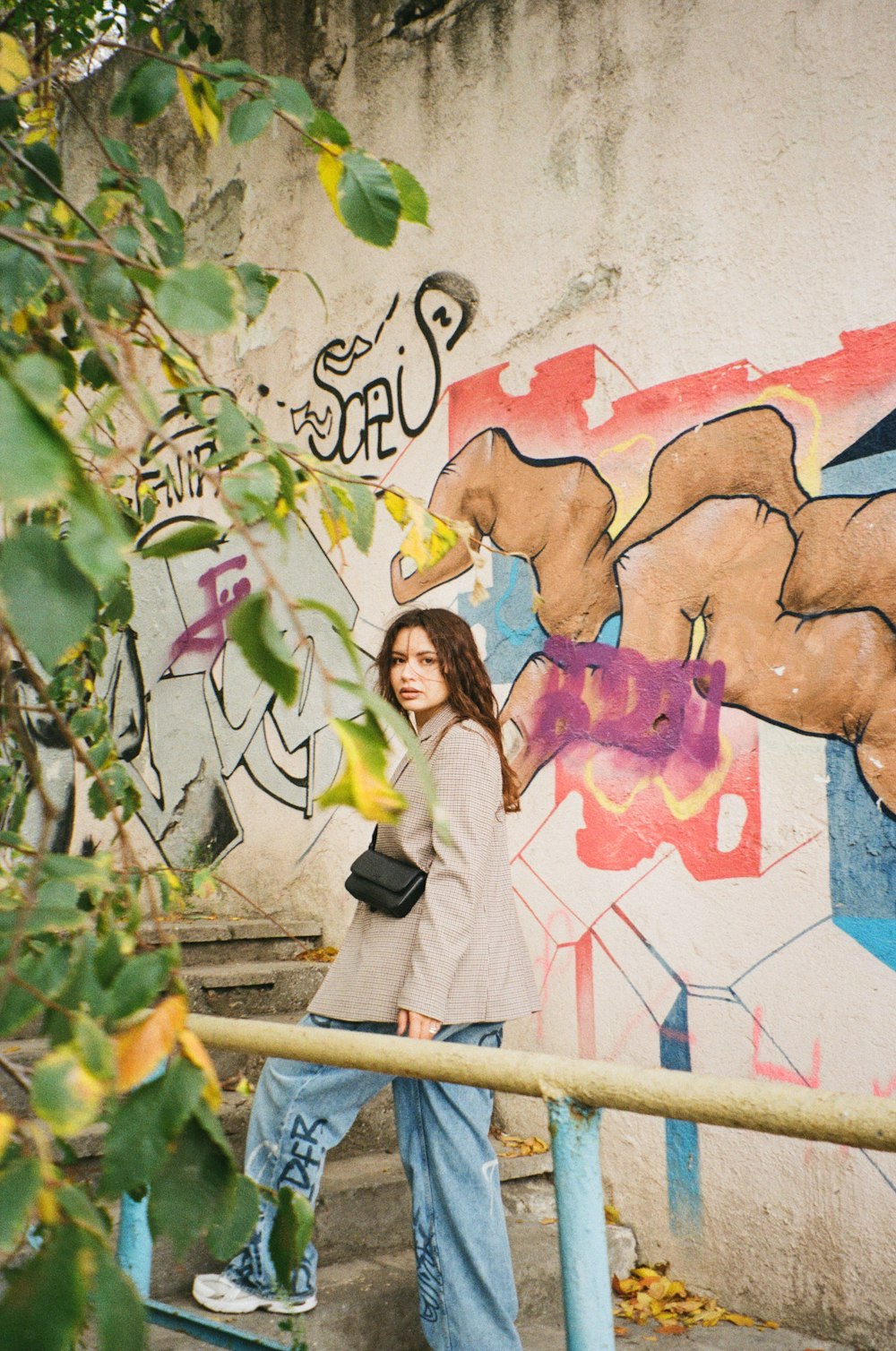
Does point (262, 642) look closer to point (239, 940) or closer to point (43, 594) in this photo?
point (43, 594)

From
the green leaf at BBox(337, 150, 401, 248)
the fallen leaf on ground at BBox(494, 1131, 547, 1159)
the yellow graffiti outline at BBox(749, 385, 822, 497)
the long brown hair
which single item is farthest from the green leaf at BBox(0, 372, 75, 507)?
the fallen leaf on ground at BBox(494, 1131, 547, 1159)

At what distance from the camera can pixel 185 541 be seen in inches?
28.9

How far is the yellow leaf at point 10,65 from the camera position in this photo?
1474mm

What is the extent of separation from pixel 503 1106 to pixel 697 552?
1.82m

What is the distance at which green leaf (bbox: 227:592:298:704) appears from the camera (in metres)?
0.66

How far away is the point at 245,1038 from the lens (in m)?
1.26

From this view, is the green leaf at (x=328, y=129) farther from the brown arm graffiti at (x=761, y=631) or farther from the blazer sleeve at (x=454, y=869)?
the brown arm graffiti at (x=761, y=631)

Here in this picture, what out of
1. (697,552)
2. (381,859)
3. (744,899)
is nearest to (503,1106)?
(744,899)

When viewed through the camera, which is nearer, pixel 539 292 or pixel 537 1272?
pixel 537 1272

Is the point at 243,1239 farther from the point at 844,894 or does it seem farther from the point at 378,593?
the point at 378,593

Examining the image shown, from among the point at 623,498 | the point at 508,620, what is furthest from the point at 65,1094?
the point at 508,620

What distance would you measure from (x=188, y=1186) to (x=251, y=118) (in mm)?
1023

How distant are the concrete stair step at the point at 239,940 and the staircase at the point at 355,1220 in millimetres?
103

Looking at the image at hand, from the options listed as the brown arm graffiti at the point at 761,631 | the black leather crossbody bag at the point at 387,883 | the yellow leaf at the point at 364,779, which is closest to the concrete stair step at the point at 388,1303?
the black leather crossbody bag at the point at 387,883
